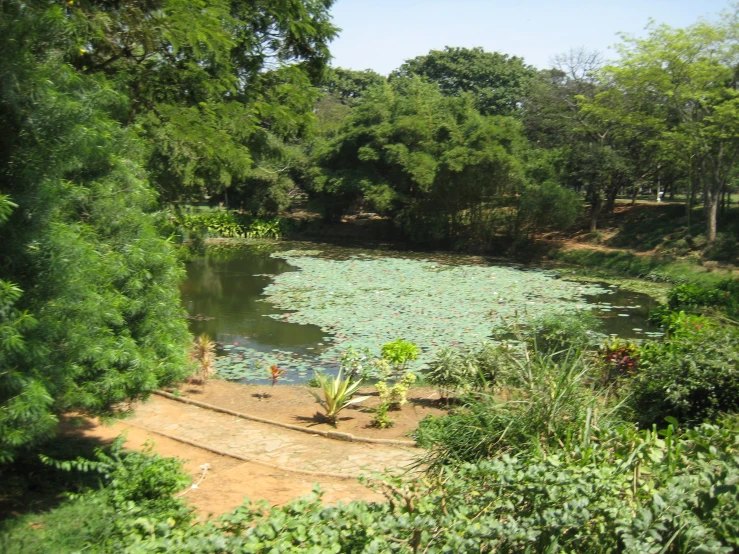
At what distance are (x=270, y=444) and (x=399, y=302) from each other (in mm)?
10613

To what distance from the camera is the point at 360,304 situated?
56.9 ft

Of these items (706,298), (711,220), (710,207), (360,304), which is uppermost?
(710,207)

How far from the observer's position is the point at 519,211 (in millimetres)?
28422

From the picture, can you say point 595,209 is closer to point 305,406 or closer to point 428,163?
point 428,163

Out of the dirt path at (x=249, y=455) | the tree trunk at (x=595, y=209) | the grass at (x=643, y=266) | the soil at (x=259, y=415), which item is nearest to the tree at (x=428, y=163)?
the tree trunk at (x=595, y=209)

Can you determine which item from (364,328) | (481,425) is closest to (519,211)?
(364,328)

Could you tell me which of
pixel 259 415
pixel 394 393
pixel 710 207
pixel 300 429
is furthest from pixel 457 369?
pixel 710 207

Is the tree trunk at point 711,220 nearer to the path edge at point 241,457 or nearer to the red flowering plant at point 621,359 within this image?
the red flowering plant at point 621,359

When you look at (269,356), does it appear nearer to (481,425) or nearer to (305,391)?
(305,391)

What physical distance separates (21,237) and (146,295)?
1.43 meters

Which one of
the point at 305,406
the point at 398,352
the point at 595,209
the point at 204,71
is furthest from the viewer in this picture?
the point at 595,209

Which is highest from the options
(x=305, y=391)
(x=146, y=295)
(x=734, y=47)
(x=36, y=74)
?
(x=734, y=47)

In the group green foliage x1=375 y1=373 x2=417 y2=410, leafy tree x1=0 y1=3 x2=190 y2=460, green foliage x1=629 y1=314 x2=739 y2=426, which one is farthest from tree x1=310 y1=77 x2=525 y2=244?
leafy tree x1=0 y1=3 x2=190 y2=460

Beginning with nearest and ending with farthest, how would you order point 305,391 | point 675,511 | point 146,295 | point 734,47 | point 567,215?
point 675,511
point 146,295
point 305,391
point 734,47
point 567,215
